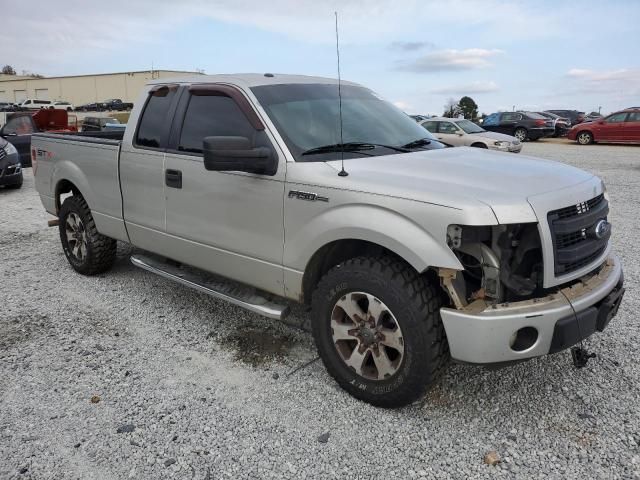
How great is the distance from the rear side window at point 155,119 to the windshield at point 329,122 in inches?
37.9

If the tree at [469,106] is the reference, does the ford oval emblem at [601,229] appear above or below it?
below

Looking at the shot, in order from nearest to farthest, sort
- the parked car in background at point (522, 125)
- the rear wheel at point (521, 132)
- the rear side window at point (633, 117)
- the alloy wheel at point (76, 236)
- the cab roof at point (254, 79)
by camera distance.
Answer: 1. the cab roof at point (254, 79)
2. the alloy wheel at point (76, 236)
3. the rear side window at point (633, 117)
4. the parked car in background at point (522, 125)
5. the rear wheel at point (521, 132)

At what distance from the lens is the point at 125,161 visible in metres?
4.46

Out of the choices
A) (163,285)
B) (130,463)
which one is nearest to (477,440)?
(130,463)

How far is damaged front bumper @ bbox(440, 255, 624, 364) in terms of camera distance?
2588 mm

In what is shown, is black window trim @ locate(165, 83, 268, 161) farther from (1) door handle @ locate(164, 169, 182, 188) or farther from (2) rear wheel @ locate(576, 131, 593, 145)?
(2) rear wheel @ locate(576, 131, 593, 145)

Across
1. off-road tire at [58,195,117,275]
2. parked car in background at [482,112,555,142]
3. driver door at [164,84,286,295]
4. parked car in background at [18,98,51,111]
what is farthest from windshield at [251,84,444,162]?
parked car in background at [18,98,51,111]

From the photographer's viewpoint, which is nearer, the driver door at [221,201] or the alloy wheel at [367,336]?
the alloy wheel at [367,336]

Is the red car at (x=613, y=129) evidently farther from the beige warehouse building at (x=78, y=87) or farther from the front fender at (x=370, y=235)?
the beige warehouse building at (x=78, y=87)

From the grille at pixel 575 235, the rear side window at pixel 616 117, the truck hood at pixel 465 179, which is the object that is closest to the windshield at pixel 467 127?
the rear side window at pixel 616 117

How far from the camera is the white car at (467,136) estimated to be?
53.0 feet

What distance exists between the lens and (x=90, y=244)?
5160 millimetres

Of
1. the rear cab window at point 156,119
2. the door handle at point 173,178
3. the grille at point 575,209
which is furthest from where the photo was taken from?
the rear cab window at point 156,119

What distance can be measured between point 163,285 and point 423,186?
323cm
